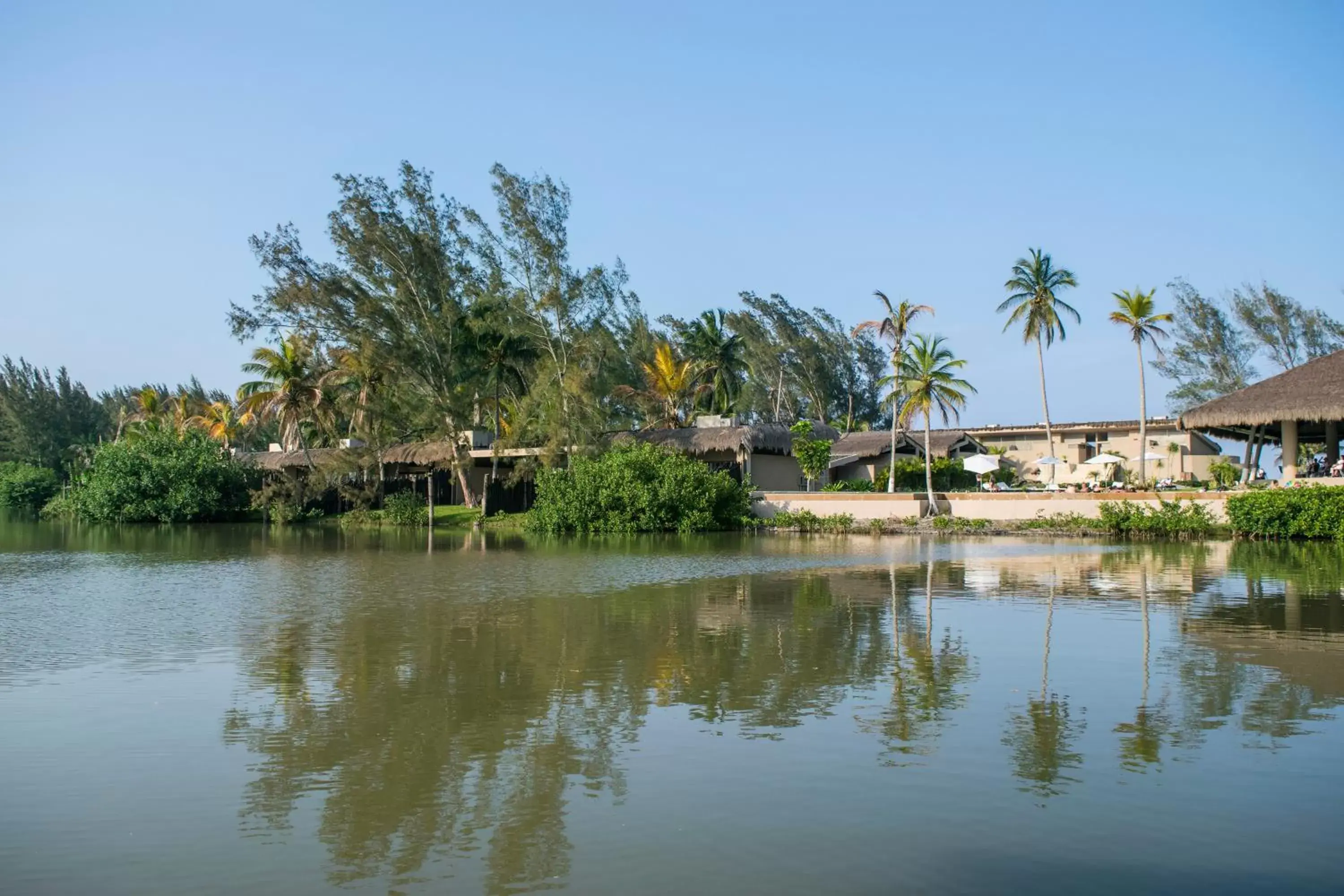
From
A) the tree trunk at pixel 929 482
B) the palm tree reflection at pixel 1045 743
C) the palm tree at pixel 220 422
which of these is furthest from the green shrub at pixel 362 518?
the palm tree reflection at pixel 1045 743

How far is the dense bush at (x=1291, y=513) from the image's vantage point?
25969 mm

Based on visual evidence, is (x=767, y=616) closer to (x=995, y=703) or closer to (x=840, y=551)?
(x=995, y=703)

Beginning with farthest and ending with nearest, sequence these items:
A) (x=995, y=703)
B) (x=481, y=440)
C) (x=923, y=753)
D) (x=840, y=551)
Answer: (x=481, y=440)
(x=840, y=551)
(x=995, y=703)
(x=923, y=753)

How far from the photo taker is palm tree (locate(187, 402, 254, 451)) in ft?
192

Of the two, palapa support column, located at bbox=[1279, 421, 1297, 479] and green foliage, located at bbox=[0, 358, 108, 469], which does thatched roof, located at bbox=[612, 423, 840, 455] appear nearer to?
palapa support column, located at bbox=[1279, 421, 1297, 479]

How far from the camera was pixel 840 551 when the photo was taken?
26344 mm

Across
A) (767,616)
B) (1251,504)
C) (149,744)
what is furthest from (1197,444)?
(149,744)

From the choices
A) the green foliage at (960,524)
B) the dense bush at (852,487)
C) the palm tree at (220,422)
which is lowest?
the green foliage at (960,524)

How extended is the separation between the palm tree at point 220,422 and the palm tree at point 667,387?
2132cm

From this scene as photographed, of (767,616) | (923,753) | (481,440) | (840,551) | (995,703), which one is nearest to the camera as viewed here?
(923,753)

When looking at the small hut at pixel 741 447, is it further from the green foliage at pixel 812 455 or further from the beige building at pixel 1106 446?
the beige building at pixel 1106 446

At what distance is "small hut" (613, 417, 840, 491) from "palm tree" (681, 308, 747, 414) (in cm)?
1044

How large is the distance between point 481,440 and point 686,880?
38.1m

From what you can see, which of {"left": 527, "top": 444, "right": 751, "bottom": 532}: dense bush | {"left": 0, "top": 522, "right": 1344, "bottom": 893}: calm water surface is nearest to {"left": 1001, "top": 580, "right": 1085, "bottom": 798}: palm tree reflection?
{"left": 0, "top": 522, "right": 1344, "bottom": 893}: calm water surface
